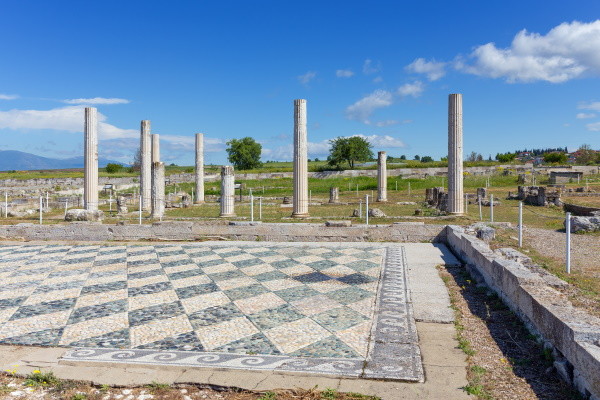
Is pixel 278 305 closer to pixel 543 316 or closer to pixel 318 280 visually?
pixel 318 280

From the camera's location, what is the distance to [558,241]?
38.7 ft

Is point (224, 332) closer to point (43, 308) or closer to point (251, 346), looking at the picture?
point (251, 346)

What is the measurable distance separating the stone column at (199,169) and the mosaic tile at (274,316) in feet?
89.6

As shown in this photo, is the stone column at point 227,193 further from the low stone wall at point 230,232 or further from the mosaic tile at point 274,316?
the mosaic tile at point 274,316

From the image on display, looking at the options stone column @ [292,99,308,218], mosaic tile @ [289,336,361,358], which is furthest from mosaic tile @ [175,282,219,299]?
stone column @ [292,99,308,218]

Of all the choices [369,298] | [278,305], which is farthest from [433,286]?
[278,305]

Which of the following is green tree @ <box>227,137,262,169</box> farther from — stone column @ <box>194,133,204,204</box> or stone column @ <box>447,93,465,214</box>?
stone column @ <box>447,93,465,214</box>

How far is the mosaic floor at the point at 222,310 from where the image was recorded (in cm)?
430

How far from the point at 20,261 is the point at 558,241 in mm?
13207

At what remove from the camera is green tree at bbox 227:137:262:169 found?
86188 mm

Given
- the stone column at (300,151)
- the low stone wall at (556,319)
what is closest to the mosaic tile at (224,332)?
the low stone wall at (556,319)

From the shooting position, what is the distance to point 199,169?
33188 mm

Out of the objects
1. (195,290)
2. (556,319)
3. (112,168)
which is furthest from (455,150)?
(112,168)

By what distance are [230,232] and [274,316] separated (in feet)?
26.4
